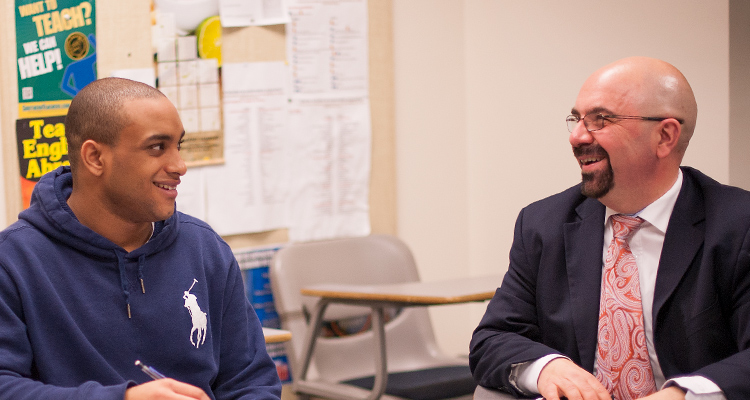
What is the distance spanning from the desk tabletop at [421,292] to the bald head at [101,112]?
131cm

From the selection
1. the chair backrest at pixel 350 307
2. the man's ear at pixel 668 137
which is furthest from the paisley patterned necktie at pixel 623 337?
the chair backrest at pixel 350 307

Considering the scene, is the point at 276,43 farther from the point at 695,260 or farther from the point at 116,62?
the point at 695,260

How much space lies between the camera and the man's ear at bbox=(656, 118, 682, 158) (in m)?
1.80

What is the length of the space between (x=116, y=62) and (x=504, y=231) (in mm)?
2049

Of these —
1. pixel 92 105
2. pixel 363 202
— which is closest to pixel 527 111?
pixel 363 202

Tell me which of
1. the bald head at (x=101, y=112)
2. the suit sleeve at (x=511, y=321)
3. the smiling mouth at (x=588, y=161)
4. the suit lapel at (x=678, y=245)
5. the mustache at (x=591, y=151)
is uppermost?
the bald head at (x=101, y=112)

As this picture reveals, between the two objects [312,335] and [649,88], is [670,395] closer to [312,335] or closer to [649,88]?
[649,88]

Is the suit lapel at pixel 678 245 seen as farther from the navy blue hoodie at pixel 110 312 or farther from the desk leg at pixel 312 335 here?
the desk leg at pixel 312 335

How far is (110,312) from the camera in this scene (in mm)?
1562

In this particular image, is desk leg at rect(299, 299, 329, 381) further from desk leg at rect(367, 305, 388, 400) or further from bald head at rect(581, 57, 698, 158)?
bald head at rect(581, 57, 698, 158)

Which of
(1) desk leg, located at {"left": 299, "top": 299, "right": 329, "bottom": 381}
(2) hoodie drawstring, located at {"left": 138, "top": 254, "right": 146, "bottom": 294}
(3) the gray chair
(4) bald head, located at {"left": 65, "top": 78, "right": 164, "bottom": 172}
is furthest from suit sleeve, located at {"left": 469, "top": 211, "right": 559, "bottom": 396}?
(1) desk leg, located at {"left": 299, "top": 299, "right": 329, "bottom": 381}

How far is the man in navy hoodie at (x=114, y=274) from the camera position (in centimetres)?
150

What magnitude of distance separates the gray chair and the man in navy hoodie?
4.62 ft

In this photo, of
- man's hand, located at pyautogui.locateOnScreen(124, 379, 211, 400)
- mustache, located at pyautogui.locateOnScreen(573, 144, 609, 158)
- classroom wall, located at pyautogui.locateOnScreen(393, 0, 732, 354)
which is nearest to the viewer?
man's hand, located at pyautogui.locateOnScreen(124, 379, 211, 400)
